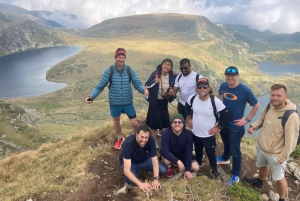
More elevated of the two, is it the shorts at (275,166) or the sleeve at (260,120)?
the sleeve at (260,120)

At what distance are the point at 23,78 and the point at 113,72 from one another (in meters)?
165

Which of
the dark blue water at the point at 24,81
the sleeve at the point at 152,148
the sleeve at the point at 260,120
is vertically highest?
the sleeve at the point at 260,120

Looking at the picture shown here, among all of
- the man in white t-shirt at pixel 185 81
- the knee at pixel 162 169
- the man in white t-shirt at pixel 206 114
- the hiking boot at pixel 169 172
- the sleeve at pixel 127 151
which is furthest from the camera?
the man in white t-shirt at pixel 185 81

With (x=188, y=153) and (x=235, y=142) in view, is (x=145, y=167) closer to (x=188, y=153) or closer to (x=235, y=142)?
(x=188, y=153)

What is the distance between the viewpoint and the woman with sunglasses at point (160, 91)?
7.53 m

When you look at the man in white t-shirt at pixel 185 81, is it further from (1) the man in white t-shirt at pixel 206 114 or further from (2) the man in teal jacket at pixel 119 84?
(2) the man in teal jacket at pixel 119 84

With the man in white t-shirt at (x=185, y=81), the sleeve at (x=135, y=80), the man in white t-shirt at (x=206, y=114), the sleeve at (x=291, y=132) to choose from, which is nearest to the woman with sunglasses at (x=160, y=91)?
the man in white t-shirt at (x=185, y=81)

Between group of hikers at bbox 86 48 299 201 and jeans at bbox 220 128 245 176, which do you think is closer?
group of hikers at bbox 86 48 299 201

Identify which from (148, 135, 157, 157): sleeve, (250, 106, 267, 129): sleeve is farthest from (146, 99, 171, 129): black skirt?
(250, 106, 267, 129): sleeve

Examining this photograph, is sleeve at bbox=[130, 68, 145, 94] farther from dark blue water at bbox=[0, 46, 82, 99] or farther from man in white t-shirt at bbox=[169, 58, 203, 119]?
dark blue water at bbox=[0, 46, 82, 99]

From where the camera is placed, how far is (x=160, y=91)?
25.2ft

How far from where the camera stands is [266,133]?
5.80m

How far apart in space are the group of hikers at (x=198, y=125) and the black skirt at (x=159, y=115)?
1.3 inches

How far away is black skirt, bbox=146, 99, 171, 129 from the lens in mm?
7914
